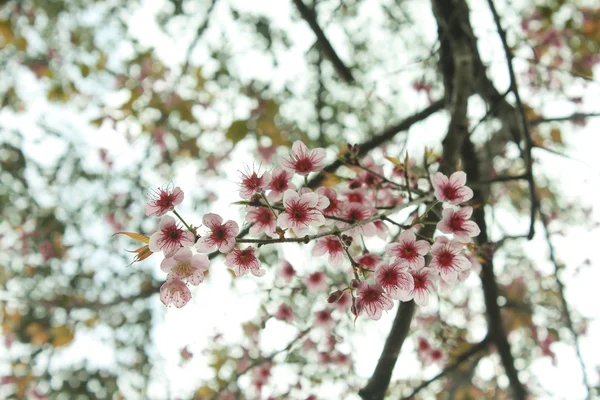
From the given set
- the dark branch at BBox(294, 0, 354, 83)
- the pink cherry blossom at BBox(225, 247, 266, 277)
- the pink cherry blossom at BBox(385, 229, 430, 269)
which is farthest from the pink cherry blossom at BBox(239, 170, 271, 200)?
the dark branch at BBox(294, 0, 354, 83)

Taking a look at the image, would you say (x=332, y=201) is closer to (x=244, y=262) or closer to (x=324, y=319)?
(x=244, y=262)

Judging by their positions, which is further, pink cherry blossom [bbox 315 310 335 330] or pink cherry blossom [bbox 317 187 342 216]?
pink cherry blossom [bbox 315 310 335 330]

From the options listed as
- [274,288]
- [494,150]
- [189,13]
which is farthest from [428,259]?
[189,13]

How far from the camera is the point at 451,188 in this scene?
1.30 metres

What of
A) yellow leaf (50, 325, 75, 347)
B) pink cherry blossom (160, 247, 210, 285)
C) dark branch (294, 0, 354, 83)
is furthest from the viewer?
yellow leaf (50, 325, 75, 347)

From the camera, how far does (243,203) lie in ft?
3.96

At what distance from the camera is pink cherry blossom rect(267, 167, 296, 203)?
1.36 meters

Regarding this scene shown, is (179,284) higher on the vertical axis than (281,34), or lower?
lower

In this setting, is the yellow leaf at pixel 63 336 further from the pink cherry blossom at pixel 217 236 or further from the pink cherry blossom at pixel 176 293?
the pink cherry blossom at pixel 217 236

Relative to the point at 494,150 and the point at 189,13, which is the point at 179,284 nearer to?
the point at 494,150

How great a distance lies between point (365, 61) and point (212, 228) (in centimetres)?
323

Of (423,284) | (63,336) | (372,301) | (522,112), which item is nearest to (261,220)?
(372,301)

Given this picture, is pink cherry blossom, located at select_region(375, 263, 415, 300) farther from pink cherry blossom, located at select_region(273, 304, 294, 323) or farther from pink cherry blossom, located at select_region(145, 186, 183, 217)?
pink cherry blossom, located at select_region(273, 304, 294, 323)

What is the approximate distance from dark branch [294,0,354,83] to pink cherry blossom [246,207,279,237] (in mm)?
1670
